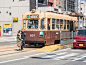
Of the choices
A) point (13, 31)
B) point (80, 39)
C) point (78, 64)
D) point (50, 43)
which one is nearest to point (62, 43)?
point (50, 43)

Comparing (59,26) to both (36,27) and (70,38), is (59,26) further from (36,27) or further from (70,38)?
(36,27)

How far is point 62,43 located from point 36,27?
2754 mm

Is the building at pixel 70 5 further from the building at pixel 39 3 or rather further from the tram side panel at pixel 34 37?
the tram side panel at pixel 34 37

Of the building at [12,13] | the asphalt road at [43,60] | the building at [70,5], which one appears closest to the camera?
the asphalt road at [43,60]

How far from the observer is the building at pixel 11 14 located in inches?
2232

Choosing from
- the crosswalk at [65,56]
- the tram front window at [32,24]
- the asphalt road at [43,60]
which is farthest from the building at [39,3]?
the asphalt road at [43,60]

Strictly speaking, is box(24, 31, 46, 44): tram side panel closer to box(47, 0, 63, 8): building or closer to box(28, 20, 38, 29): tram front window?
box(28, 20, 38, 29): tram front window

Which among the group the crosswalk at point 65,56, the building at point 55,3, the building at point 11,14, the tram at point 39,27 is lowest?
the crosswalk at point 65,56

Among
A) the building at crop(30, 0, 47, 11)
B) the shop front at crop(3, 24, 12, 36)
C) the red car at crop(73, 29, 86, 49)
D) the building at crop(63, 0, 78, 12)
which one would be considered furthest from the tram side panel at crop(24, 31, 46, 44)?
Result: the building at crop(63, 0, 78, 12)

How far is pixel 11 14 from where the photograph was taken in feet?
189

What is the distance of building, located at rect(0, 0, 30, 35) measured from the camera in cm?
5670

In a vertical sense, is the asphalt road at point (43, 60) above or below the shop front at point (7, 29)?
below

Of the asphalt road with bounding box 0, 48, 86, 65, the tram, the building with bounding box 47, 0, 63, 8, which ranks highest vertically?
the building with bounding box 47, 0, 63, 8

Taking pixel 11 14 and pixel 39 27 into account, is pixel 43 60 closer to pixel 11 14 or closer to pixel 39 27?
pixel 39 27
